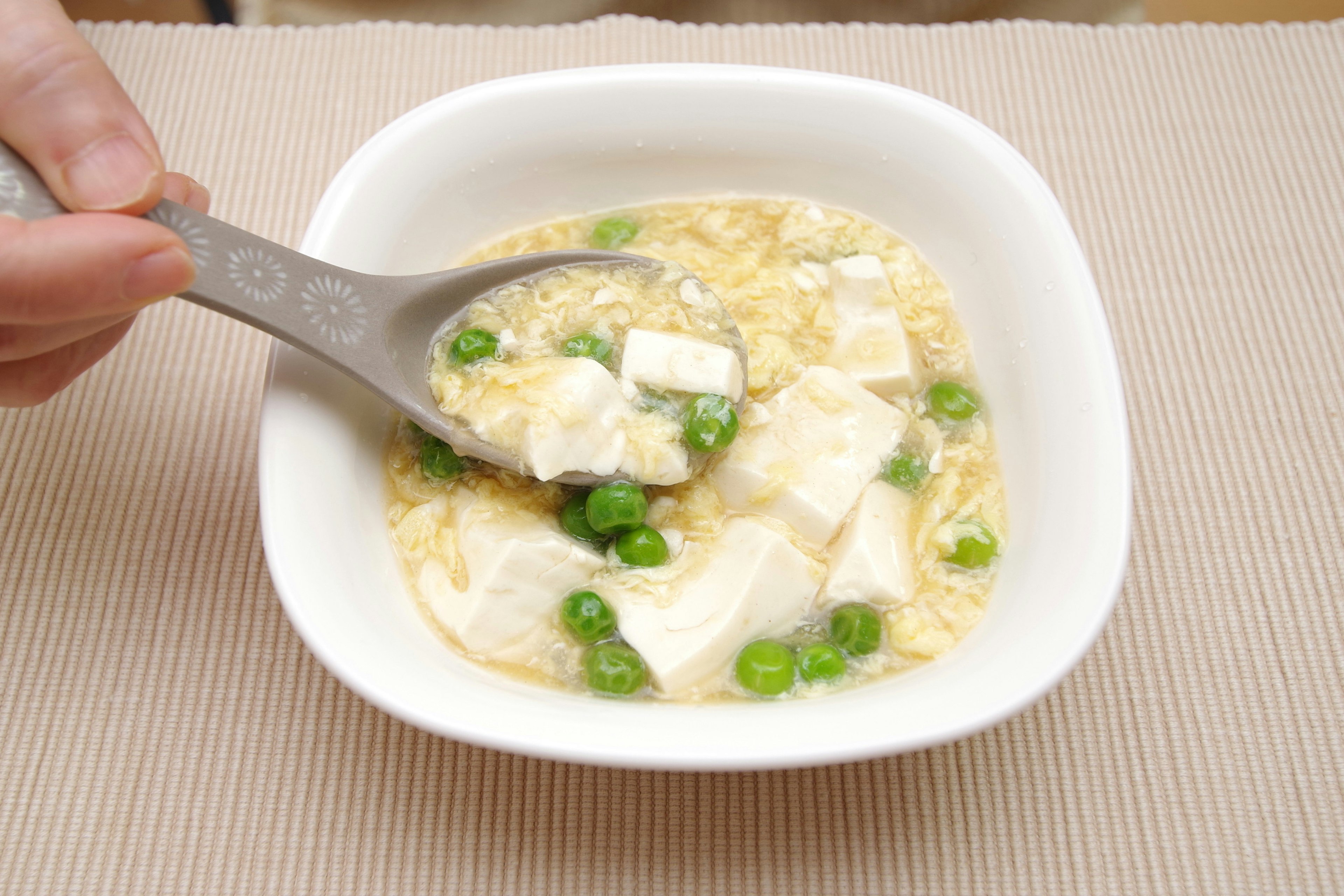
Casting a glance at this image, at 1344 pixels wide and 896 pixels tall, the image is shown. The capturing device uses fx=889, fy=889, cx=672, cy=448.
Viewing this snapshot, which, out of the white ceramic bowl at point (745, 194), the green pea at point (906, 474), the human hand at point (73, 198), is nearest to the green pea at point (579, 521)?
the white ceramic bowl at point (745, 194)

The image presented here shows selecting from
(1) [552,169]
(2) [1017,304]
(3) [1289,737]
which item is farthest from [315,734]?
(3) [1289,737]

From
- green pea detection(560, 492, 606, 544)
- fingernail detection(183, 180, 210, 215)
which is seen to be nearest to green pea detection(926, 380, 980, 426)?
green pea detection(560, 492, 606, 544)

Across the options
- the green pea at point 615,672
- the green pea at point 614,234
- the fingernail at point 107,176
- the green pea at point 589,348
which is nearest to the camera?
the fingernail at point 107,176

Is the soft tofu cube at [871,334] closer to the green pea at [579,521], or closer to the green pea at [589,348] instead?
the green pea at [589,348]

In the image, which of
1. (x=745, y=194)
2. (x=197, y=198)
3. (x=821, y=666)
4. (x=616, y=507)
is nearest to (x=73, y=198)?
(x=197, y=198)

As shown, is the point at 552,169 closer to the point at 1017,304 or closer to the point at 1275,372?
the point at 1017,304

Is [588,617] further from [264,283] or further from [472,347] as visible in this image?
[264,283]

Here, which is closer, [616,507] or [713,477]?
[616,507]
